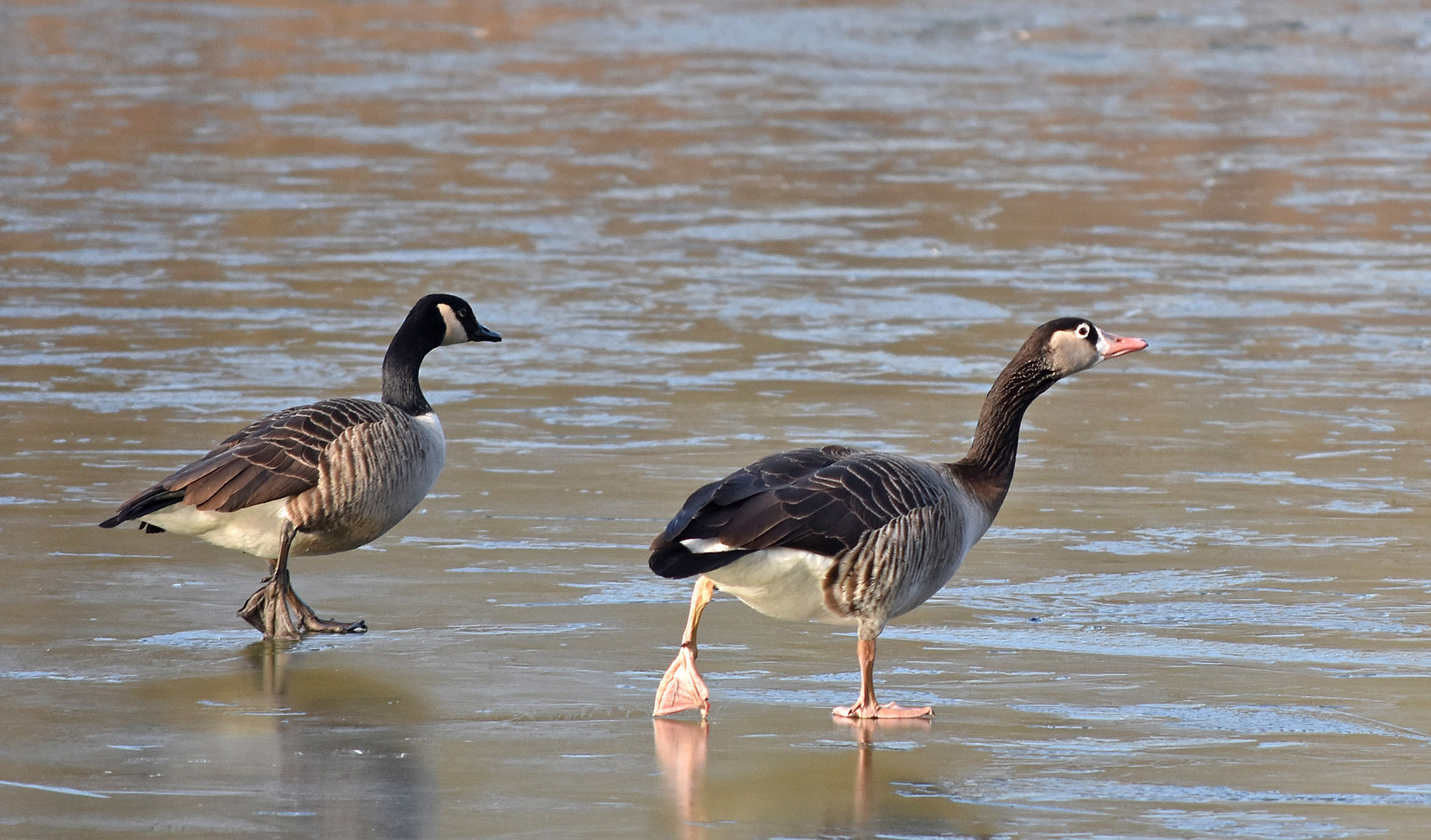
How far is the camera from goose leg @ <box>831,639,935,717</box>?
5961 mm

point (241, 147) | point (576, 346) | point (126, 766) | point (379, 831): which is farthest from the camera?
point (241, 147)

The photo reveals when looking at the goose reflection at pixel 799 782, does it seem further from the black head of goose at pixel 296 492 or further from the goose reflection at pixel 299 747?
the black head of goose at pixel 296 492

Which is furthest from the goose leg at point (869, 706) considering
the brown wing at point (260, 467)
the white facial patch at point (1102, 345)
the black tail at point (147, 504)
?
the black tail at point (147, 504)

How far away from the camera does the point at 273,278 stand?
14.0 meters

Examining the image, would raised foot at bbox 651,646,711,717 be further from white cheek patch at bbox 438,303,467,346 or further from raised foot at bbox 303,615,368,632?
white cheek patch at bbox 438,303,467,346

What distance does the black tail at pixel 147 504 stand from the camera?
6.71 metres

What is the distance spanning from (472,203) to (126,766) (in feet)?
39.5

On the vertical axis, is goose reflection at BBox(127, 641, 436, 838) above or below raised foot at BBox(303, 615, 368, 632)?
below

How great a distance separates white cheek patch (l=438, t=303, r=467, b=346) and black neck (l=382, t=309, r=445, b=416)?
92mm

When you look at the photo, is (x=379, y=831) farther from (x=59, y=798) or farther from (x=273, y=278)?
(x=273, y=278)

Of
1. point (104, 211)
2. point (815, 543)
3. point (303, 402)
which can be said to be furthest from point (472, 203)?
point (815, 543)

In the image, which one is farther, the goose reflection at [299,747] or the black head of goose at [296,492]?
the black head of goose at [296,492]

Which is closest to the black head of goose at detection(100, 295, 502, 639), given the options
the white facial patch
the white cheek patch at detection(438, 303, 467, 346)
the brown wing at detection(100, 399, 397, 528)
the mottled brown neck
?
the brown wing at detection(100, 399, 397, 528)

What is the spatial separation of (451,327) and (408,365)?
40 cm
